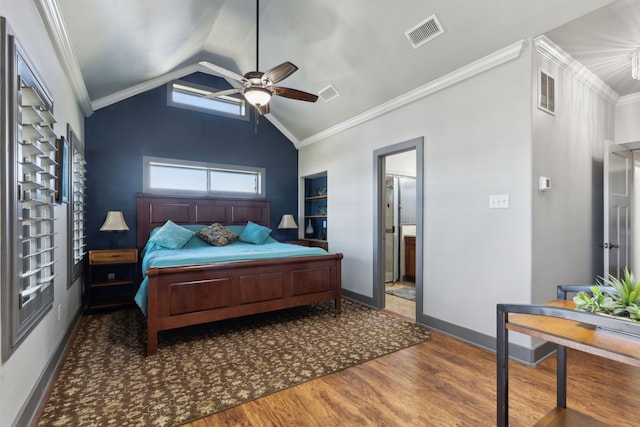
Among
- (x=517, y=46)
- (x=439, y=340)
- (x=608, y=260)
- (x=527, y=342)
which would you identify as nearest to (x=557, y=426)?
(x=527, y=342)

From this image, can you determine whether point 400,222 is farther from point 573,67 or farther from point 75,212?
A: point 75,212

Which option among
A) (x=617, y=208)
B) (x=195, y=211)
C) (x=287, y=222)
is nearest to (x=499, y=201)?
(x=617, y=208)

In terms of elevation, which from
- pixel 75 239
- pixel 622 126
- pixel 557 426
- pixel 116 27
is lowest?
pixel 557 426

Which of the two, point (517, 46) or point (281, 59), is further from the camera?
point (281, 59)

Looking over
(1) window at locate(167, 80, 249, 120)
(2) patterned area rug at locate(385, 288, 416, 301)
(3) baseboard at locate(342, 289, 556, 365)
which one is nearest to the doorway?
(2) patterned area rug at locate(385, 288, 416, 301)

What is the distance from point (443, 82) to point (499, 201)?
1.45m

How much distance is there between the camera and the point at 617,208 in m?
3.41

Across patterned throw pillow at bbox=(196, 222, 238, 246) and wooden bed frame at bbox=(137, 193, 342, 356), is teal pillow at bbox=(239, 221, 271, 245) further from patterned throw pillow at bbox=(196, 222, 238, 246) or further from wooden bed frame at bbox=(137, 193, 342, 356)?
wooden bed frame at bbox=(137, 193, 342, 356)

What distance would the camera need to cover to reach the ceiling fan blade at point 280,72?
2.67m

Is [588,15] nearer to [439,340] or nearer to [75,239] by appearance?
[439,340]

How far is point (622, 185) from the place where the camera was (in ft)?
11.5

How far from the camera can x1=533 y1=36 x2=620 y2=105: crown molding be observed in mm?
2684

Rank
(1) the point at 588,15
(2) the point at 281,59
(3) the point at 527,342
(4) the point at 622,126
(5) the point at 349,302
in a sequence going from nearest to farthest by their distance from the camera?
(1) the point at 588,15 → (3) the point at 527,342 → (4) the point at 622,126 → (2) the point at 281,59 → (5) the point at 349,302

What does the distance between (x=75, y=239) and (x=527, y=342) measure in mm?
4628
